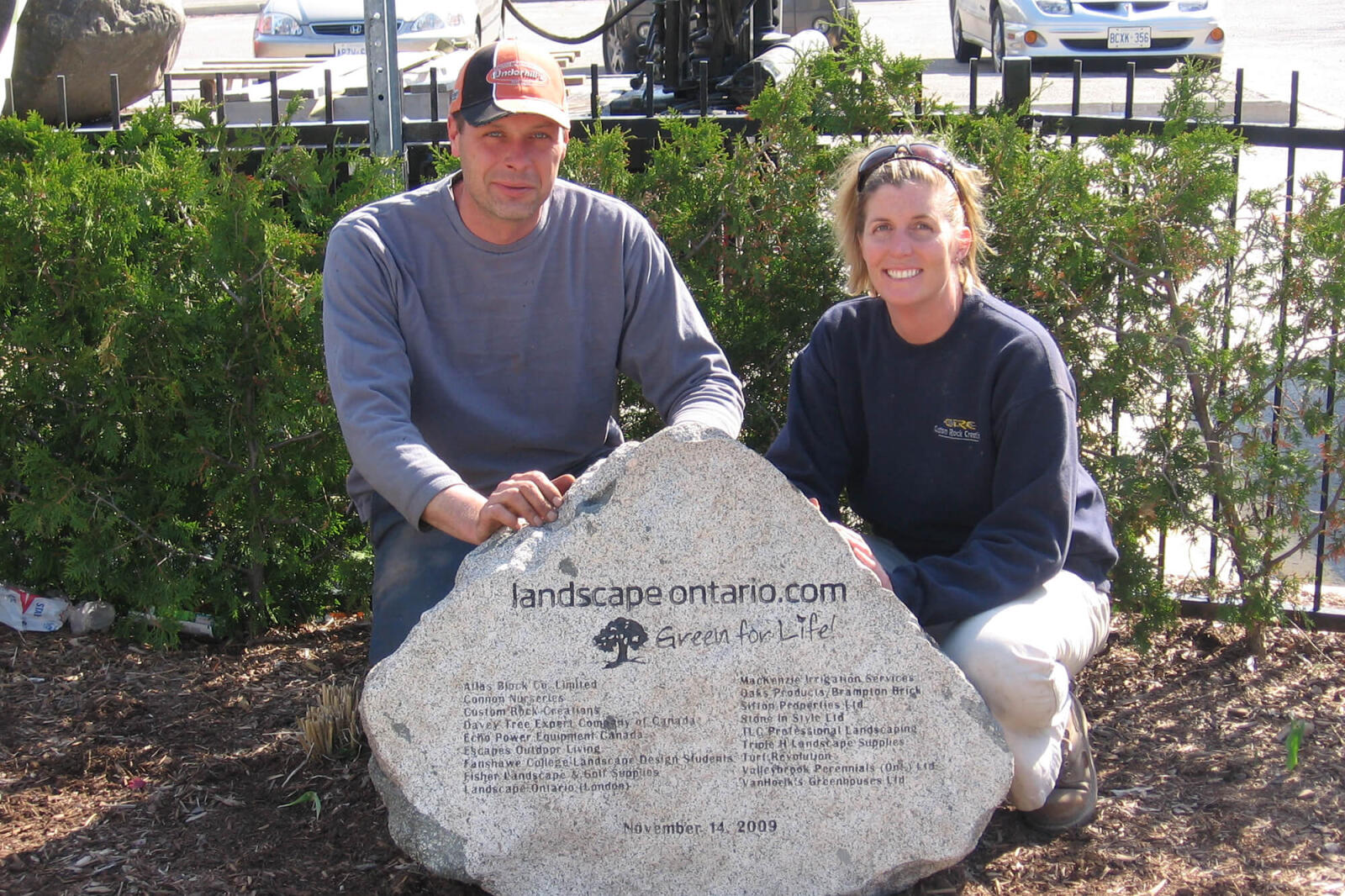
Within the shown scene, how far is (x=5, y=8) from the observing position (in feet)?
20.4

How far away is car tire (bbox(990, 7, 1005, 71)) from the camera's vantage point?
52.6ft

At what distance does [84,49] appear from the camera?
991 cm

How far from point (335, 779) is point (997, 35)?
48.6ft

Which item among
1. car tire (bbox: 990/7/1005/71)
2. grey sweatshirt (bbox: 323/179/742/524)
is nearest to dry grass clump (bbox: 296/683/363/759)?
grey sweatshirt (bbox: 323/179/742/524)

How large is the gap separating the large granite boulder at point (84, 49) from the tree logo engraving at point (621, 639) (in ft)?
26.9

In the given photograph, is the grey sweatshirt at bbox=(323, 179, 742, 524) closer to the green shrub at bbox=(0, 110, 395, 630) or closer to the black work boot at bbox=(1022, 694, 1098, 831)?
the green shrub at bbox=(0, 110, 395, 630)

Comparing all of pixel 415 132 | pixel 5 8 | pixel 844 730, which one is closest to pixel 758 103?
pixel 415 132

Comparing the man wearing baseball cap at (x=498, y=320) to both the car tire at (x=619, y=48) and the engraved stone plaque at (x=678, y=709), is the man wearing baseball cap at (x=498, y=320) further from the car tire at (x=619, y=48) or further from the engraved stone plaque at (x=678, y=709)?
the car tire at (x=619, y=48)

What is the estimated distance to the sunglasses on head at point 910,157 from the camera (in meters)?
3.20

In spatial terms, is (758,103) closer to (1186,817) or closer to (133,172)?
(133,172)

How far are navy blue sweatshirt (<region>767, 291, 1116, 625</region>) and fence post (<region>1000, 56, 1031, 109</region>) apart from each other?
1491 millimetres

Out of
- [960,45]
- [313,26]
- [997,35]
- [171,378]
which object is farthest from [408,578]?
[960,45]

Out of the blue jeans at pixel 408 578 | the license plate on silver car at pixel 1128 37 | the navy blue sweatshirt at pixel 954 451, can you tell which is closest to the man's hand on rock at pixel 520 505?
the blue jeans at pixel 408 578

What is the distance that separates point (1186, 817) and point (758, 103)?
2361 mm
